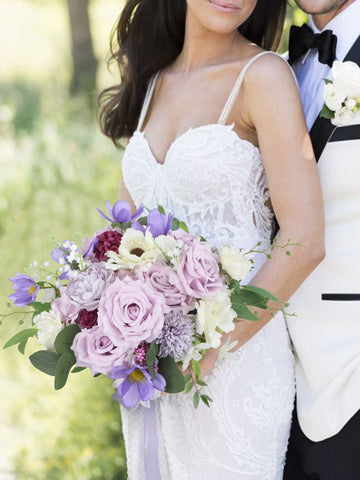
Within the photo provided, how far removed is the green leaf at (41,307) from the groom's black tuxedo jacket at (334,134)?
34.7 inches

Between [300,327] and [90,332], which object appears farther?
[300,327]

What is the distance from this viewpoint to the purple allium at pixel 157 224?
7.32ft

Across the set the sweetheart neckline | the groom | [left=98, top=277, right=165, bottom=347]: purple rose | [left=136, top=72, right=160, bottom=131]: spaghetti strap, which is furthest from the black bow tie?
[left=98, top=277, right=165, bottom=347]: purple rose

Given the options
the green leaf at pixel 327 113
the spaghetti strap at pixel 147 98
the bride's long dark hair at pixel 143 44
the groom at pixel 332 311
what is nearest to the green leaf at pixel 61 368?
the groom at pixel 332 311

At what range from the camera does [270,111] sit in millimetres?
2494

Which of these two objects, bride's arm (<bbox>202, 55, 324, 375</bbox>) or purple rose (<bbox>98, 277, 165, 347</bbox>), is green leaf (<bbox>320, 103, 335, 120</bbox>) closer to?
bride's arm (<bbox>202, 55, 324, 375</bbox>)

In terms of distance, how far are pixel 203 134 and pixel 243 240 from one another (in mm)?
381

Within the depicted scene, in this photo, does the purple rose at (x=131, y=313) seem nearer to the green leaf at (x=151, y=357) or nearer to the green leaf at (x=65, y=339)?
the green leaf at (x=151, y=357)

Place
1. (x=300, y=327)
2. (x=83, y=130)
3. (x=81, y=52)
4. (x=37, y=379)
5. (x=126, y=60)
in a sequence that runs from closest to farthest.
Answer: (x=300, y=327) < (x=126, y=60) < (x=37, y=379) < (x=83, y=130) < (x=81, y=52)

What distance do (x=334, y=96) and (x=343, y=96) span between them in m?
0.03

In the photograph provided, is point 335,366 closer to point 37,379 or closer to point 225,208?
point 225,208

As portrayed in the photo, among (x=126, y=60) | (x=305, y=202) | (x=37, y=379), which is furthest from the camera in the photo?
(x=37, y=379)

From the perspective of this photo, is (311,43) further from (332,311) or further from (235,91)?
(332,311)

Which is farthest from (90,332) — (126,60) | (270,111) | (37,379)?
(37,379)
